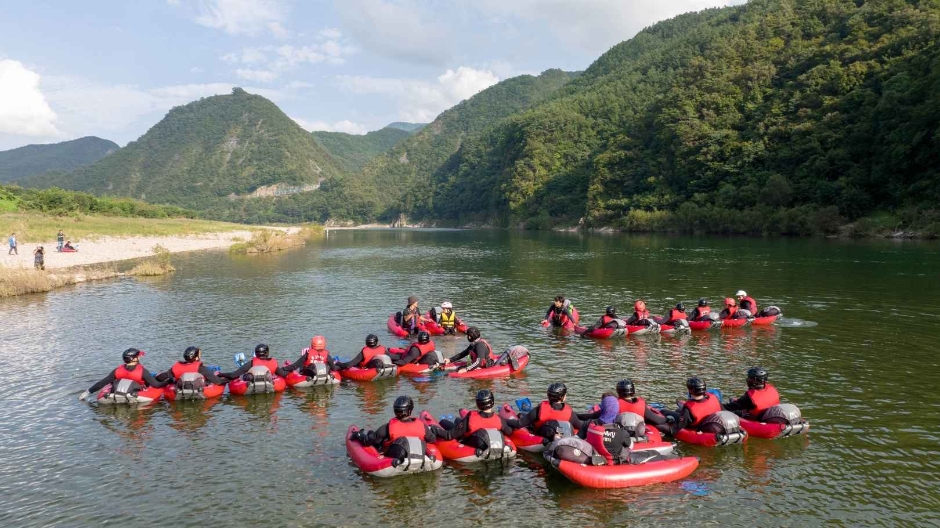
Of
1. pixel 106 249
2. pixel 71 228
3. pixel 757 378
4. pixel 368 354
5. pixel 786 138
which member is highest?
pixel 786 138

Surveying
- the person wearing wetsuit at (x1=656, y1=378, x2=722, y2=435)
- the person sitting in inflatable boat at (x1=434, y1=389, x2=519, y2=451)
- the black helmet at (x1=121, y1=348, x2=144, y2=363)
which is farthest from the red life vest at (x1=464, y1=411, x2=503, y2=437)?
the black helmet at (x1=121, y1=348, x2=144, y2=363)

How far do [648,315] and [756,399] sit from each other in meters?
11.3

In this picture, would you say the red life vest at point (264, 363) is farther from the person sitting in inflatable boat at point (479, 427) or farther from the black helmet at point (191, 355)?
the person sitting in inflatable boat at point (479, 427)

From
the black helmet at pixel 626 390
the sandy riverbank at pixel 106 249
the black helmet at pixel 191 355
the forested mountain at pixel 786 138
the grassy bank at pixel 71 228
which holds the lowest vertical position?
the black helmet at pixel 191 355

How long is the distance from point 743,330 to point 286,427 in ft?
62.4

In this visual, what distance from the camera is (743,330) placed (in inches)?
969

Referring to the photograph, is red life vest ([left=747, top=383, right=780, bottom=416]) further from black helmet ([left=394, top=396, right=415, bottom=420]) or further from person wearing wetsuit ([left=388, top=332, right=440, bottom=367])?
person wearing wetsuit ([left=388, top=332, right=440, bottom=367])

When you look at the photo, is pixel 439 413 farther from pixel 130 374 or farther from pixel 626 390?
pixel 130 374

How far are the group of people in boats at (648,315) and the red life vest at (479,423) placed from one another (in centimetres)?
1221

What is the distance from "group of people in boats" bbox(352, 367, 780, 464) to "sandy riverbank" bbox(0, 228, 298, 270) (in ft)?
119

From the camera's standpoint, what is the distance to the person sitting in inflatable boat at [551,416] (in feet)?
41.0

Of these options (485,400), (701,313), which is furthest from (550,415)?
(701,313)

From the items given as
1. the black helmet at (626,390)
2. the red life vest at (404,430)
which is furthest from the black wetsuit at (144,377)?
the black helmet at (626,390)

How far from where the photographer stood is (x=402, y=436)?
11711 mm
